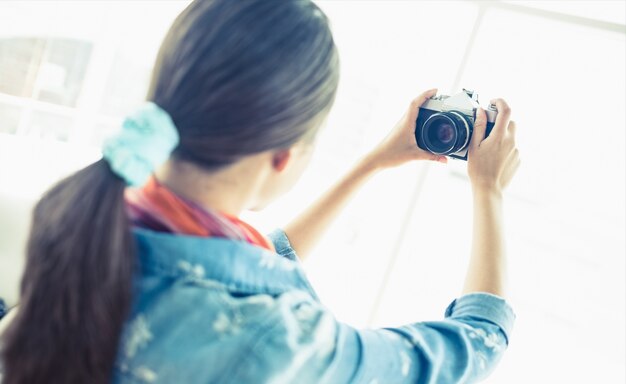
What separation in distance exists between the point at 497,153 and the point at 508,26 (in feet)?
3.23

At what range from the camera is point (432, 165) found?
5.14 feet

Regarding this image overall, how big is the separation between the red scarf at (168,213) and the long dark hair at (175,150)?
0.13 feet

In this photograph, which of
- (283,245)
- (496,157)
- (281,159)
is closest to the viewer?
(281,159)

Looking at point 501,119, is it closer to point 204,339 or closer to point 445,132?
point 445,132

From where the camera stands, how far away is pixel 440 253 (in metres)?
1.68

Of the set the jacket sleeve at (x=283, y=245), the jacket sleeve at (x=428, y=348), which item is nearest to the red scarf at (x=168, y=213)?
the jacket sleeve at (x=428, y=348)

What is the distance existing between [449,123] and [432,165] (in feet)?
2.68

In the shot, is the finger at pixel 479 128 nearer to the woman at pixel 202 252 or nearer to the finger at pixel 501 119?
the finger at pixel 501 119

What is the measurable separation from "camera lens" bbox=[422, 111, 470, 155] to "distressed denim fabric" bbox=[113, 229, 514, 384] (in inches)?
13.4

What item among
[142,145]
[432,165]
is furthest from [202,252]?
[432,165]

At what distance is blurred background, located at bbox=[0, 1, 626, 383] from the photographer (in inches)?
57.1

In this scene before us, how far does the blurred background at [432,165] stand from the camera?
1.45 metres

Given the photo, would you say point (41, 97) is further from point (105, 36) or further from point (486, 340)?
point (486, 340)

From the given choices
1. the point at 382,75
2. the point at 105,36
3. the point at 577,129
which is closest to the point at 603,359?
the point at 577,129
